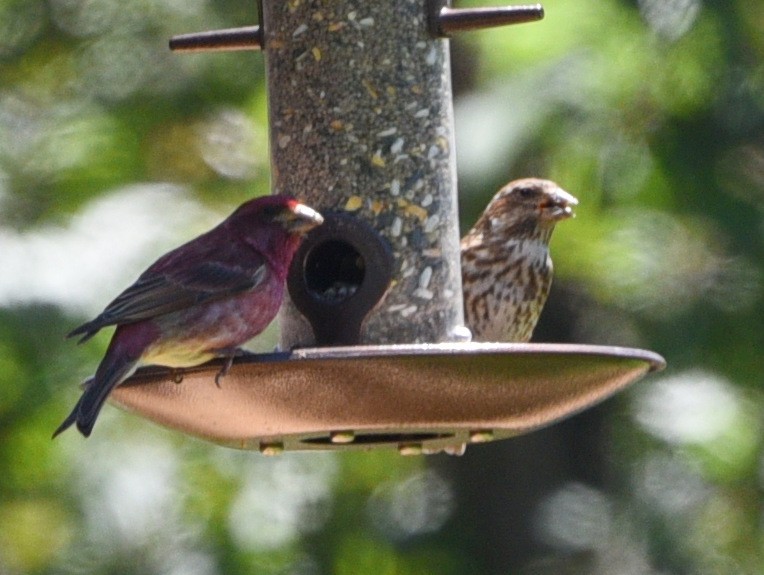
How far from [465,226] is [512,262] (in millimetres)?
1567

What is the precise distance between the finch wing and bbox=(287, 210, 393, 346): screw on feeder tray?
0.28 m

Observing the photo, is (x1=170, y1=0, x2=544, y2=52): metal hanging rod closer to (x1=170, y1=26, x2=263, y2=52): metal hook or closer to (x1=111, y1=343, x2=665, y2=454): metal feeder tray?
(x1=170, y1=26, x2=263, y2=52): metal hook

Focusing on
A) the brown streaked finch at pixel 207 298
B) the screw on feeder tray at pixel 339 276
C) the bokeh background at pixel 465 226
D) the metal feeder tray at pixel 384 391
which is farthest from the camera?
the bokeh background at pixel 465 226

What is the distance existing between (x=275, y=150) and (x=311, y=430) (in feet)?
4.61

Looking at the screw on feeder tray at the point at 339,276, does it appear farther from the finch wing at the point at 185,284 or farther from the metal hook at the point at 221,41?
the metal hook at the point at 221,41

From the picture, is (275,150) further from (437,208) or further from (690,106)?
(690,106)

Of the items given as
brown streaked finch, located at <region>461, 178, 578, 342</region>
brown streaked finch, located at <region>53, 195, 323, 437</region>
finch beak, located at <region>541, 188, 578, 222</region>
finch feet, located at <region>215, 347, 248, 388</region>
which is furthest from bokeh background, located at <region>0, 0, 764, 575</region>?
finch feet, located at <region>215, 347, 248, 388</region>

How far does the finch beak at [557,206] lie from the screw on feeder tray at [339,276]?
1.69 m

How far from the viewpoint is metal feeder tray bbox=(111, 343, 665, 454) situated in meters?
6.27

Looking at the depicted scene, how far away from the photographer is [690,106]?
434 inches

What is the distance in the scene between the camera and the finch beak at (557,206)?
9039mm

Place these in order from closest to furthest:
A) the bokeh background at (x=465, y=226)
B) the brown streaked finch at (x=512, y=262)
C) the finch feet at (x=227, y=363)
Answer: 1. the finch feet at (x=227, y=363)
2. the brown streaked finch at (x=512, y=262)
3. the bokeh background at (x=465, y=226)

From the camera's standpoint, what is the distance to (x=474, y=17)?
25.2 ft

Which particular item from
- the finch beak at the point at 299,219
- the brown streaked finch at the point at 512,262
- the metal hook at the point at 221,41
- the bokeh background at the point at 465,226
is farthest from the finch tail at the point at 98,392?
the bokeh background at the point at 465,226
